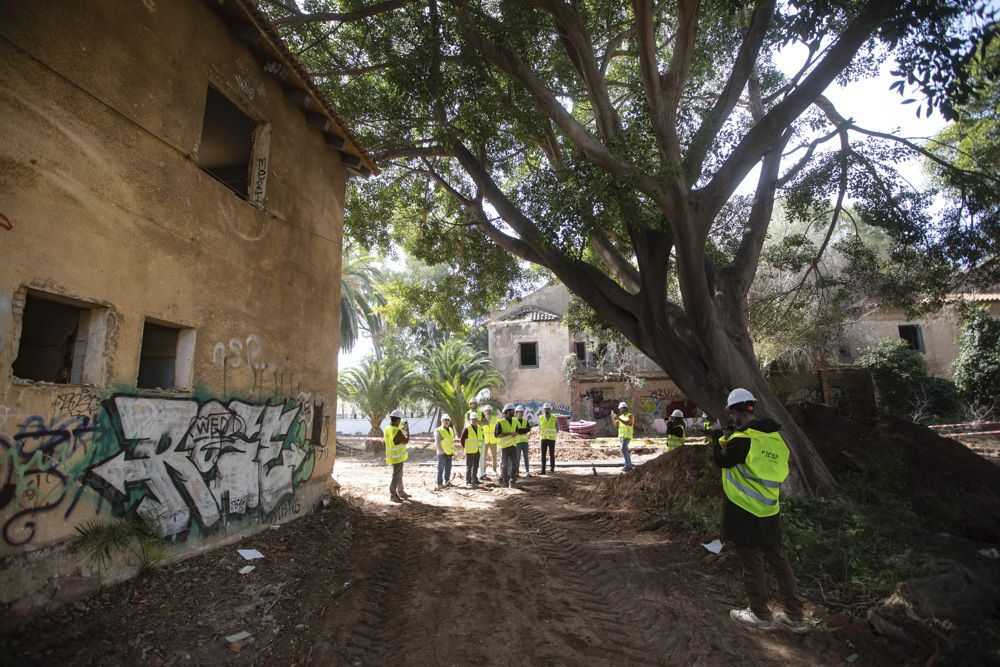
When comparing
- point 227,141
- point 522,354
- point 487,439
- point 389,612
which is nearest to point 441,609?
point 389,612

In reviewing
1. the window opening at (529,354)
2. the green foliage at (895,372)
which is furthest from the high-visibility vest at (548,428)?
the green foliage at (895,372)

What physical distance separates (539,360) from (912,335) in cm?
1848

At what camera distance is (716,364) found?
8.06 metres

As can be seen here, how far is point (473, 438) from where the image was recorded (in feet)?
39.4

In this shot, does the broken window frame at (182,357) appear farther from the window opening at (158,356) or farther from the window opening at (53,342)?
the window opening at (53,342)

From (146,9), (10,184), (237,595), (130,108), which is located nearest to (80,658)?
(237,595)

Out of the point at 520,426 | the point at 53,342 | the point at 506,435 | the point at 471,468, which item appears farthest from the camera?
the point at 520,426

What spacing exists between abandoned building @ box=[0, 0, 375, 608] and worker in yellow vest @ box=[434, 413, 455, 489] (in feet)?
11.8

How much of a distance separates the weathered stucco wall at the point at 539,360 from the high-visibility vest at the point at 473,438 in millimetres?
16704

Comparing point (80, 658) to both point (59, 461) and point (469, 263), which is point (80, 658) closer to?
point (59, 461)

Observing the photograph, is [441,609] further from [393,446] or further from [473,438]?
[473,438]

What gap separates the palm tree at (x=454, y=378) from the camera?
22.0 meters

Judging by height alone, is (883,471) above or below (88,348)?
below

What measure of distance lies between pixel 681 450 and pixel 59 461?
29.9ft
